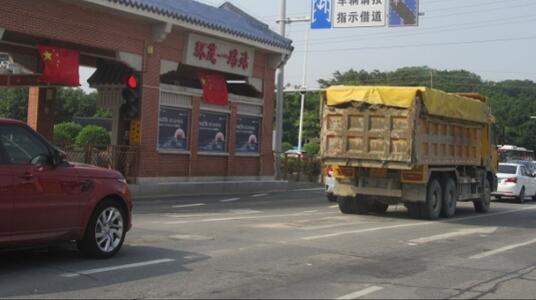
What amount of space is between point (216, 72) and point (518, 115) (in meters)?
82.9

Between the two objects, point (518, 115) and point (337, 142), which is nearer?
point (337, 142)

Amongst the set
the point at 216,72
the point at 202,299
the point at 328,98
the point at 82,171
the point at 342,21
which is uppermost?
the point at 342,21

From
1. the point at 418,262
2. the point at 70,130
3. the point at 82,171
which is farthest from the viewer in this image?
the point at 70,130

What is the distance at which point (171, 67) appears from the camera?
76.7 ft

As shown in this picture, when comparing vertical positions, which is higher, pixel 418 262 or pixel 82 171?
pixel 82 171

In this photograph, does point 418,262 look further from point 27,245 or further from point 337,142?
point 337,142

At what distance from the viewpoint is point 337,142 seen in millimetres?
16828

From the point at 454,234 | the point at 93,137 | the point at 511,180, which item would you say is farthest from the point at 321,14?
the point at 454,234

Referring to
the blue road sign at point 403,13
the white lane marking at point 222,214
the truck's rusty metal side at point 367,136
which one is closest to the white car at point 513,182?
the blue road sign at point 403,13

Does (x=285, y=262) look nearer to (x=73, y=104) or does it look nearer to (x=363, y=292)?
(x=363, y=292)

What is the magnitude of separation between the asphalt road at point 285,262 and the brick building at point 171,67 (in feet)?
22.7

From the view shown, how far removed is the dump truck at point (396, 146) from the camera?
15945mm

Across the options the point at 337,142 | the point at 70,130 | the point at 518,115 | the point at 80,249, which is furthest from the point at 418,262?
the point at 518,115

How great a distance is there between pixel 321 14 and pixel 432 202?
36.6 feet
